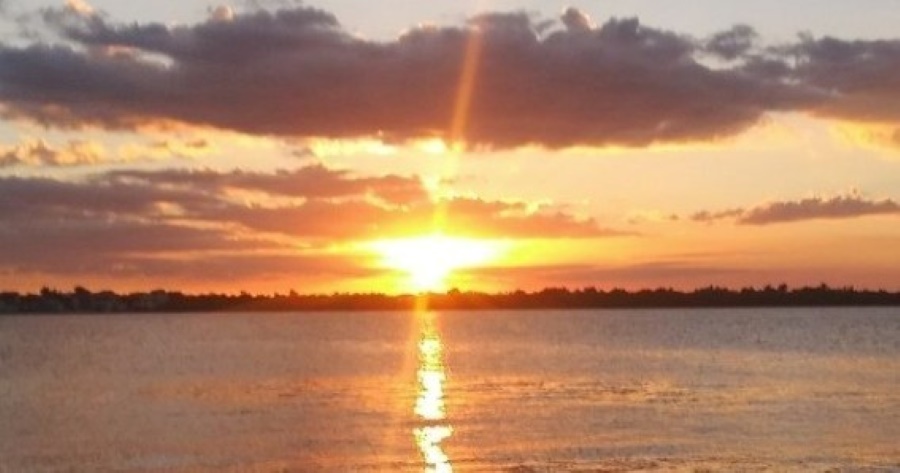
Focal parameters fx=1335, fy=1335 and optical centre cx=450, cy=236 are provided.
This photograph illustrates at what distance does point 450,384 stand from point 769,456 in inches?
1410

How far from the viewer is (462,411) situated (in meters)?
55.8

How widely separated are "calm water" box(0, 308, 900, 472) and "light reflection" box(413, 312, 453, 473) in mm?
117

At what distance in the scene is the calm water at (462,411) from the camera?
40.4 m

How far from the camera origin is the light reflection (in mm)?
39438

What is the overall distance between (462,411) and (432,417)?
3357 mm

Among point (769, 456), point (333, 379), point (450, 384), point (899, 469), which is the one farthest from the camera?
point (333, 379)

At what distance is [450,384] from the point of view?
7412cm

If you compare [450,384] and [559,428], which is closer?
[559,428]

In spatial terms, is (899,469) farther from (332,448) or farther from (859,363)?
(859,363)

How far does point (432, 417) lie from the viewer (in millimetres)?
52656

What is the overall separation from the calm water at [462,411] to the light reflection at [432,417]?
117 mm

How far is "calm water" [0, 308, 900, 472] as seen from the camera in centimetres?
4041

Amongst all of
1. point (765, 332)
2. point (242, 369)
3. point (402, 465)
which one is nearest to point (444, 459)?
point (402, 465)

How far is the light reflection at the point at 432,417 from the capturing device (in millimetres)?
39438
